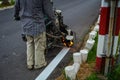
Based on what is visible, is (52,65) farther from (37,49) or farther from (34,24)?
(34,24)

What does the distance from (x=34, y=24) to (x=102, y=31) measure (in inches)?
67.4

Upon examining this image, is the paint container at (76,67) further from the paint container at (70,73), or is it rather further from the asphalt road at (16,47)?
the asphalt road at (16,47)

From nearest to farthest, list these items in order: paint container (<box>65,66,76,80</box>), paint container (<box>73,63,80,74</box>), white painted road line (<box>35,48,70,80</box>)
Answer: paint container (<box>65,66,76,80</box>) → paint container (<box>73,63,80,74</box>) → white painted road line (<box>35,48,70,80</box>)

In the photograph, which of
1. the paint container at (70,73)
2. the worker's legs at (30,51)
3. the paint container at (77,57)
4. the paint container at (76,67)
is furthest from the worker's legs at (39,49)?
the paint container at (70,73)

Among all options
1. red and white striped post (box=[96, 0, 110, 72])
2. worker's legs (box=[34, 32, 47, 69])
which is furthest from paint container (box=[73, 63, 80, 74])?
worker's legs (box=[34, 32, 47, 69])

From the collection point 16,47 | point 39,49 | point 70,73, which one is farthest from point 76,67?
point 16,47

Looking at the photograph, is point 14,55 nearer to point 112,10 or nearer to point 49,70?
point 49,70

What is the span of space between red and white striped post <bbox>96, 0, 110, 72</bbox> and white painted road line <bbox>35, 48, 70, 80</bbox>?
115 cm

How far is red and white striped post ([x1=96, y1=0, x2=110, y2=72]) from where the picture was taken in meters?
5.43

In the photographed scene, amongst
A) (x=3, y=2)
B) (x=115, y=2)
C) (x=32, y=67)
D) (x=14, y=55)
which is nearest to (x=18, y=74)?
(x=32, y=67)

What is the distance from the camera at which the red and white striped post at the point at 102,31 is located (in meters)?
5.43

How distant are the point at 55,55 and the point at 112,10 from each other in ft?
9.28

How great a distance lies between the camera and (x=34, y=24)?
22.1ft

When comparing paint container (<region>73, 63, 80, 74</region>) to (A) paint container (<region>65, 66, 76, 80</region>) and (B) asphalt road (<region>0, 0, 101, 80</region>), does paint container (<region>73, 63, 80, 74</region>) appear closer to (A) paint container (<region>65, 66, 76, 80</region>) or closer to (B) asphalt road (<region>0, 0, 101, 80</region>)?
(A) paint container (<region>65, 66, 76, 80</region>)
